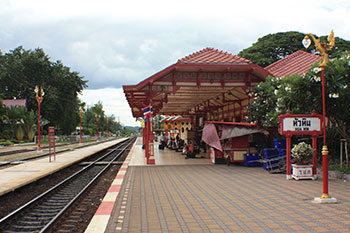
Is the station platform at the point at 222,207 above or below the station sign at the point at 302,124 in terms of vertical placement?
below

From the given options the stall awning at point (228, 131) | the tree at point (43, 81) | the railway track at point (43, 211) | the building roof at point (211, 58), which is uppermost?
the tree at point (43, 81)

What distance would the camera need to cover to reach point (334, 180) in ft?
34.4

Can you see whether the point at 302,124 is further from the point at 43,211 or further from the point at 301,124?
the point at 43,211

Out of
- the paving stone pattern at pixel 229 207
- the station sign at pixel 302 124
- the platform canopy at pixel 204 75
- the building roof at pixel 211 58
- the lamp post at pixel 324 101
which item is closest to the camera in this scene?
the paving stone pattern at pixel 229 207

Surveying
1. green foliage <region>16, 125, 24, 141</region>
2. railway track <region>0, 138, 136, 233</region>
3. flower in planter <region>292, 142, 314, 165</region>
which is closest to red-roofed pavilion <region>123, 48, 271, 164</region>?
railway track <region>0, 138, 136, 233</region>

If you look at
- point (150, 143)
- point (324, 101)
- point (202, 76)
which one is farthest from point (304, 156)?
point (150, 143)

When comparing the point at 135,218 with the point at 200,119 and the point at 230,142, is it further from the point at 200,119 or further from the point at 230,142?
the point at 200,119

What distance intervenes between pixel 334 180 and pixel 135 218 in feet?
24.0

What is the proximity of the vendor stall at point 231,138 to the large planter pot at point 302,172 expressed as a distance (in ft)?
14.5

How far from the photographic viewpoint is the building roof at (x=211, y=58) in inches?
645

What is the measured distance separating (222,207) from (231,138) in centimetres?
894

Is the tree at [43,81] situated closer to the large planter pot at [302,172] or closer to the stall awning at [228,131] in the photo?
the stall awning at [228,131]

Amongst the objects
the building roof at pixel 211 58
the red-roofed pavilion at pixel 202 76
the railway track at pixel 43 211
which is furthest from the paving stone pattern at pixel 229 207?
the building roof at pixel 211 58

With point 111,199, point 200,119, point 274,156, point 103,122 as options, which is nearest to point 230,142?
point 274,156
